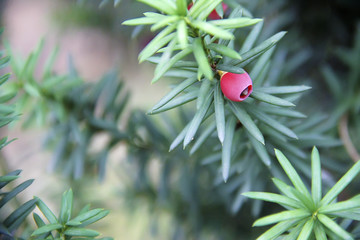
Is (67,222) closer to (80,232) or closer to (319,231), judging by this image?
(80,232)

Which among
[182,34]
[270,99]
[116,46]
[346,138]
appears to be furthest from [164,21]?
[116,46]

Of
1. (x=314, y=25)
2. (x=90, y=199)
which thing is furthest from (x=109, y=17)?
(x=314, y=25)

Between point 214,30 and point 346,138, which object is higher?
point 214,30

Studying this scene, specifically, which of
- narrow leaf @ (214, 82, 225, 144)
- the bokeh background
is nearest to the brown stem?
the bokeh background

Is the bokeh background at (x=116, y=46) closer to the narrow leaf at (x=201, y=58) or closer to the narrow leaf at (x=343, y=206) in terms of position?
the narrow leaf at (x=201, y=58)

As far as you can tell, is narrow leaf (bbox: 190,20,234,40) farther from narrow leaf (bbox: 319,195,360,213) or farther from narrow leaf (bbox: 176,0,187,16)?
narrow leaf (bbox: 319,195,360,213)

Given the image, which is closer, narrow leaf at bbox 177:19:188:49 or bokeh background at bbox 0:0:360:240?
narrow leaf at bbox 177:19:188:49
